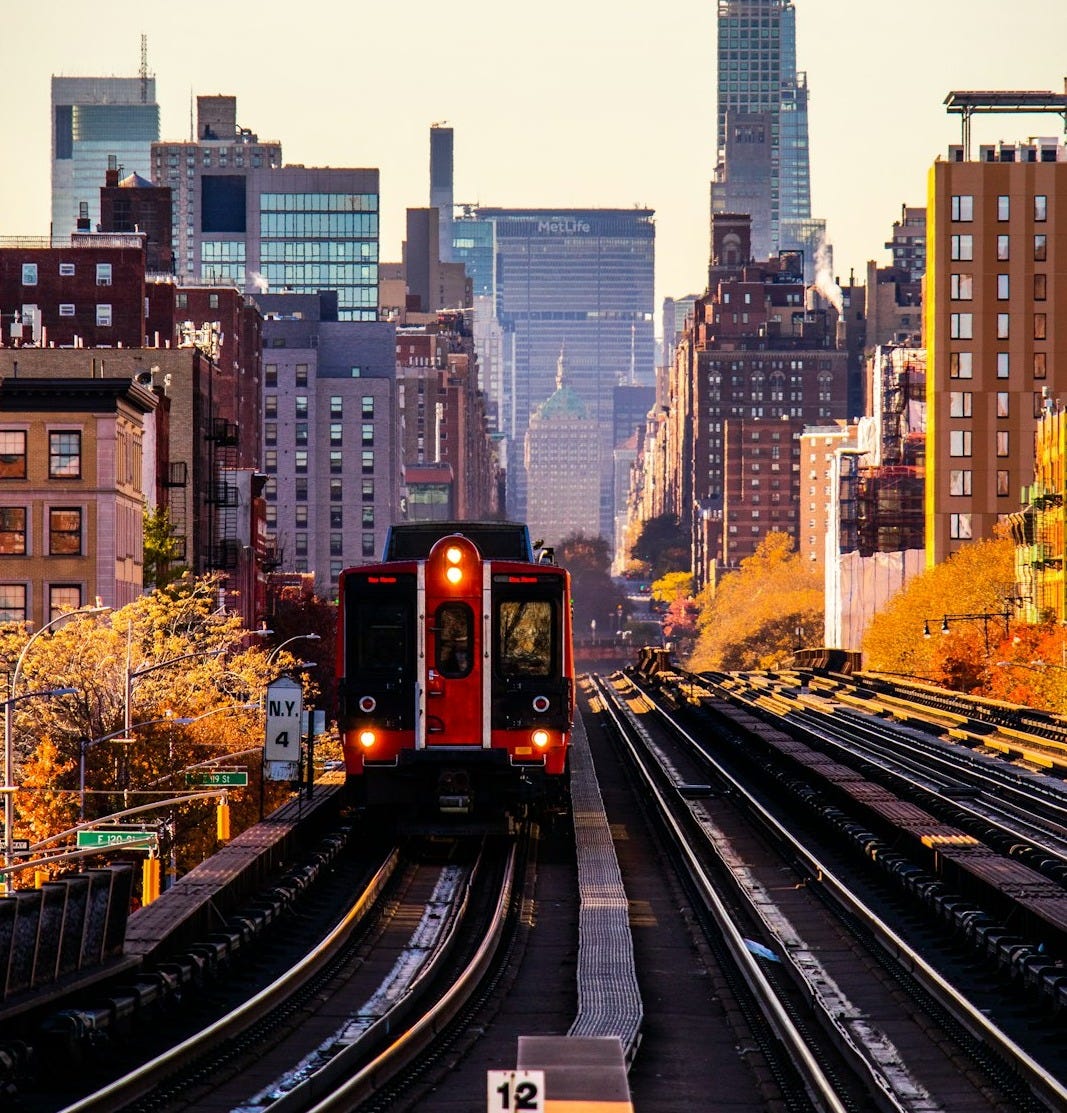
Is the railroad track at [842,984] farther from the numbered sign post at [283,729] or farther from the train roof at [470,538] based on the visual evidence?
the numbered sign post at [283,729]

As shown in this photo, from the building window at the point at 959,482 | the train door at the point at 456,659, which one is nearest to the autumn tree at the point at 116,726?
the train door at the point at 456,659

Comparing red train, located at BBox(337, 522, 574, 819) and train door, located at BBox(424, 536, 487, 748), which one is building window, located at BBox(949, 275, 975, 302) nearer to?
red train, located at BBox(337, 522, 574, 819)

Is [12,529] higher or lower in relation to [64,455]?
lower

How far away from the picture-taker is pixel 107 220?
172500 mm

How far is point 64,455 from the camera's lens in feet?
274

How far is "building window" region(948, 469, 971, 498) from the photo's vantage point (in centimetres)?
14225

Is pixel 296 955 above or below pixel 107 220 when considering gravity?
below

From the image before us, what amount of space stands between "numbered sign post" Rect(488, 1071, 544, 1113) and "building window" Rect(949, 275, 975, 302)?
13576 centimetres

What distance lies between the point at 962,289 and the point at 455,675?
11662cm

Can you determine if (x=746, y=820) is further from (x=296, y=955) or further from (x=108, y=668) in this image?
(x=108, y=668)

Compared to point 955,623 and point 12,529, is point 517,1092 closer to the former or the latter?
point 12,529

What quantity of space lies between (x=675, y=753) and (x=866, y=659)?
7873cm

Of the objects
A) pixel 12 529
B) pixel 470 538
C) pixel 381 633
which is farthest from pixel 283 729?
pixel 12 529

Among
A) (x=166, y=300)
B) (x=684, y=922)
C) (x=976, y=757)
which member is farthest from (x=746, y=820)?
(x=166, y=300)
